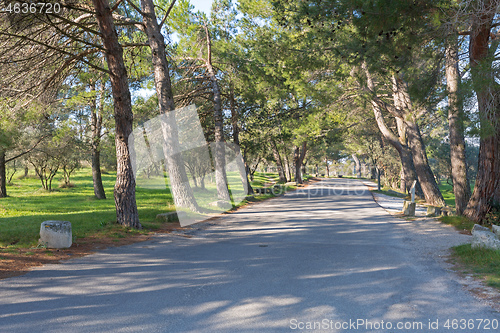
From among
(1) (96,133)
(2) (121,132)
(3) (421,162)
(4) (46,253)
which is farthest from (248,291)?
(1) (96,133)

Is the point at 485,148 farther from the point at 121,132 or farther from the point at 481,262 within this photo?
the point at 121,132

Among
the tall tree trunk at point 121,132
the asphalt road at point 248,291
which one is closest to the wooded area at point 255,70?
the tall tree trunk at point 121,132

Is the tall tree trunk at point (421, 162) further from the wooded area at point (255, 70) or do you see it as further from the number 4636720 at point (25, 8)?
the number 4636720 at point (25, 8)

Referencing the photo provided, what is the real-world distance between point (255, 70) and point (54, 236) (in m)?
11.9

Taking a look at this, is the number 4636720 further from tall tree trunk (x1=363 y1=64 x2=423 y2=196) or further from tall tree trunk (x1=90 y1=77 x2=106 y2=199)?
tall tree trunk (x1=363 y1=64 x2=423 y2=196)

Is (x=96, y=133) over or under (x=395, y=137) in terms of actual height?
over

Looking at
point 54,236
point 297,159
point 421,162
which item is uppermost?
point 297,159

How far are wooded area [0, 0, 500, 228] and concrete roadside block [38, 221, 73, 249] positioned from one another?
241 cm

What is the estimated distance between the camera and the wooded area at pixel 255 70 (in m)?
8.82

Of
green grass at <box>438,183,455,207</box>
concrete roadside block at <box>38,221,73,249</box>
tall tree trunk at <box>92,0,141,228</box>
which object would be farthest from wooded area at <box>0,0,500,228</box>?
green grass at <box>438,183,455,207</box>

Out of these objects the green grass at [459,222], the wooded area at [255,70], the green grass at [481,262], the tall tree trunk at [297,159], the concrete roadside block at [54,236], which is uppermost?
the wooded area at [255,70]

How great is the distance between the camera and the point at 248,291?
4.98 meters

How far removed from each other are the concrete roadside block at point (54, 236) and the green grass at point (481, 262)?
7734 mm

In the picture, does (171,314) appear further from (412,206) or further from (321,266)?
(412,206)
